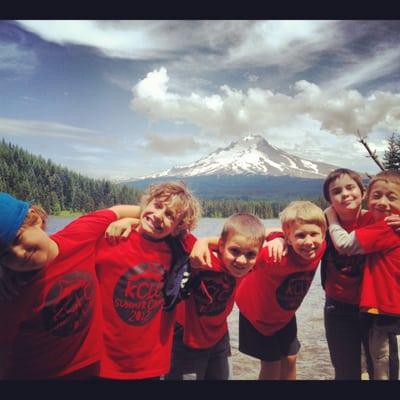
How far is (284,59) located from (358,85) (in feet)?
2.33

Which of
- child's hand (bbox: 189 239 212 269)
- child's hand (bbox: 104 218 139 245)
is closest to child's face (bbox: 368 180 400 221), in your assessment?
child's hand (bbox: 189 239 212 269)

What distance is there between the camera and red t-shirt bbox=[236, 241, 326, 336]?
2830mm

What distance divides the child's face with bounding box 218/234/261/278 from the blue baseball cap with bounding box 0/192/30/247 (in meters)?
1.25

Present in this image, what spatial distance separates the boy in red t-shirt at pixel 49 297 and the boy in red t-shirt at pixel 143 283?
9 cm

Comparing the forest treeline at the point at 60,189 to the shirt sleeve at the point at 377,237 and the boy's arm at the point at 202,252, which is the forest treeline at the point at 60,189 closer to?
the boy's arm at the point at 202,252

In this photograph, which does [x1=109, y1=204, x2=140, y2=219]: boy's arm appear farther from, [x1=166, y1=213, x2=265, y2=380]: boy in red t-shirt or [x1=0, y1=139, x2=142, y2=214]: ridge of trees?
[x1=166, y1=213, x2=265, y2=380]: boy in red t-shirt

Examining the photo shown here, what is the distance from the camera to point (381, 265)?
2938 millimetres

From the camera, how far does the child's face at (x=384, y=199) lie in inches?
113

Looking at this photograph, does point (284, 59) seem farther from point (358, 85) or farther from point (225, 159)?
point (225, 159)

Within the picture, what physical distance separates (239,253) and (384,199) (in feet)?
3.67

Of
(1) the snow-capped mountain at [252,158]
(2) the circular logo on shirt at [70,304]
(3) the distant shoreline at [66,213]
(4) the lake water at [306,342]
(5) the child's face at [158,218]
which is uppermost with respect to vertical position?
(1) the snow-capped mountain at [252,158]

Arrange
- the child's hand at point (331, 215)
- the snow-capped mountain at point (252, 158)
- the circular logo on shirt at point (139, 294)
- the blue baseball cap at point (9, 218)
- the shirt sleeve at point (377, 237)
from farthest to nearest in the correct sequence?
1. the snow-capped mountain at point (252, 158)
2. the child's hand at point (331, 215)
3. the shirt sleeve at point (377, 237)
4. the circular logo on shirt at point (139, 294)
5. the blue baseball cap at point (9, 218)

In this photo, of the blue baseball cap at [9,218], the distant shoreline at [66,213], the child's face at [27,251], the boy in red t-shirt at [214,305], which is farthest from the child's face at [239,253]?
the distant shoreline at [66,213]

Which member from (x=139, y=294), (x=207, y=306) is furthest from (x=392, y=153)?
(x=139, y=294)
